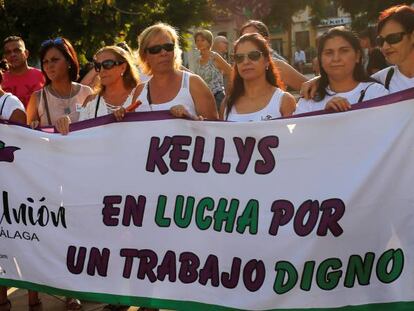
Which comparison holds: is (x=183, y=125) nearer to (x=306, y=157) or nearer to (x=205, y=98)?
(x=205, y=98)

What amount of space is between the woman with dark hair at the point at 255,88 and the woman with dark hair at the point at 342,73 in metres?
0.23

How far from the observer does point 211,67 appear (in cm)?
802

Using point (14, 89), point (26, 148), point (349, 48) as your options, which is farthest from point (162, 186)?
point (14, 89)

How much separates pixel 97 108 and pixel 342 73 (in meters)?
1.73

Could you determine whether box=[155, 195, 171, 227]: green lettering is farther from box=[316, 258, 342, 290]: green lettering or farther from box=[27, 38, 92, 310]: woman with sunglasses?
box=[27, 38, 92, 310]: woman with sunglasses

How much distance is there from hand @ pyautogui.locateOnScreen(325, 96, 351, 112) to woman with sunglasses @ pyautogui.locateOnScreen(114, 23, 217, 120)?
87 centimetres

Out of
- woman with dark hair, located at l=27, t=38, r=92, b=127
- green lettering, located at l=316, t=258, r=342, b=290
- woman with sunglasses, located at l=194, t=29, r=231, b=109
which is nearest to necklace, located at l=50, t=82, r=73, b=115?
woman with dark hair, located at l=27, t=38, r=92, b=127

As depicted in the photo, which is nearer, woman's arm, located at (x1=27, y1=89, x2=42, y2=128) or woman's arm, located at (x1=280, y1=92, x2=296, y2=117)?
woman's arm, located at (x1=280, y1=92, x2=296, y2=117)

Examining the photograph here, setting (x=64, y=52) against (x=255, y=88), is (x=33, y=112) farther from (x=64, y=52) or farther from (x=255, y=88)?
(x=255, y=88)

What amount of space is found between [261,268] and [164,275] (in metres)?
0.58

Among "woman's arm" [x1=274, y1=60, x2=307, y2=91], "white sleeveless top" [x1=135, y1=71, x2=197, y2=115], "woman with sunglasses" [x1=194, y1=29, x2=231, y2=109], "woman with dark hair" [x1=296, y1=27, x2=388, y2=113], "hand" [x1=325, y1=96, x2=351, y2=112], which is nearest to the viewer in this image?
"hand" [x1=325, y1=96, x2=351, y2=112]

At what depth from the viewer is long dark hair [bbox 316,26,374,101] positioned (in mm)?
3518

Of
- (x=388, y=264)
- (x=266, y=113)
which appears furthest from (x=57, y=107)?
(x=388, y=264)

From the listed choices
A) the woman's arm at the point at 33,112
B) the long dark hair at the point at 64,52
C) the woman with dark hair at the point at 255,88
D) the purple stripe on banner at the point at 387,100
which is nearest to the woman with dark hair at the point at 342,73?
the purple stripe on banner at the point at 387,100
